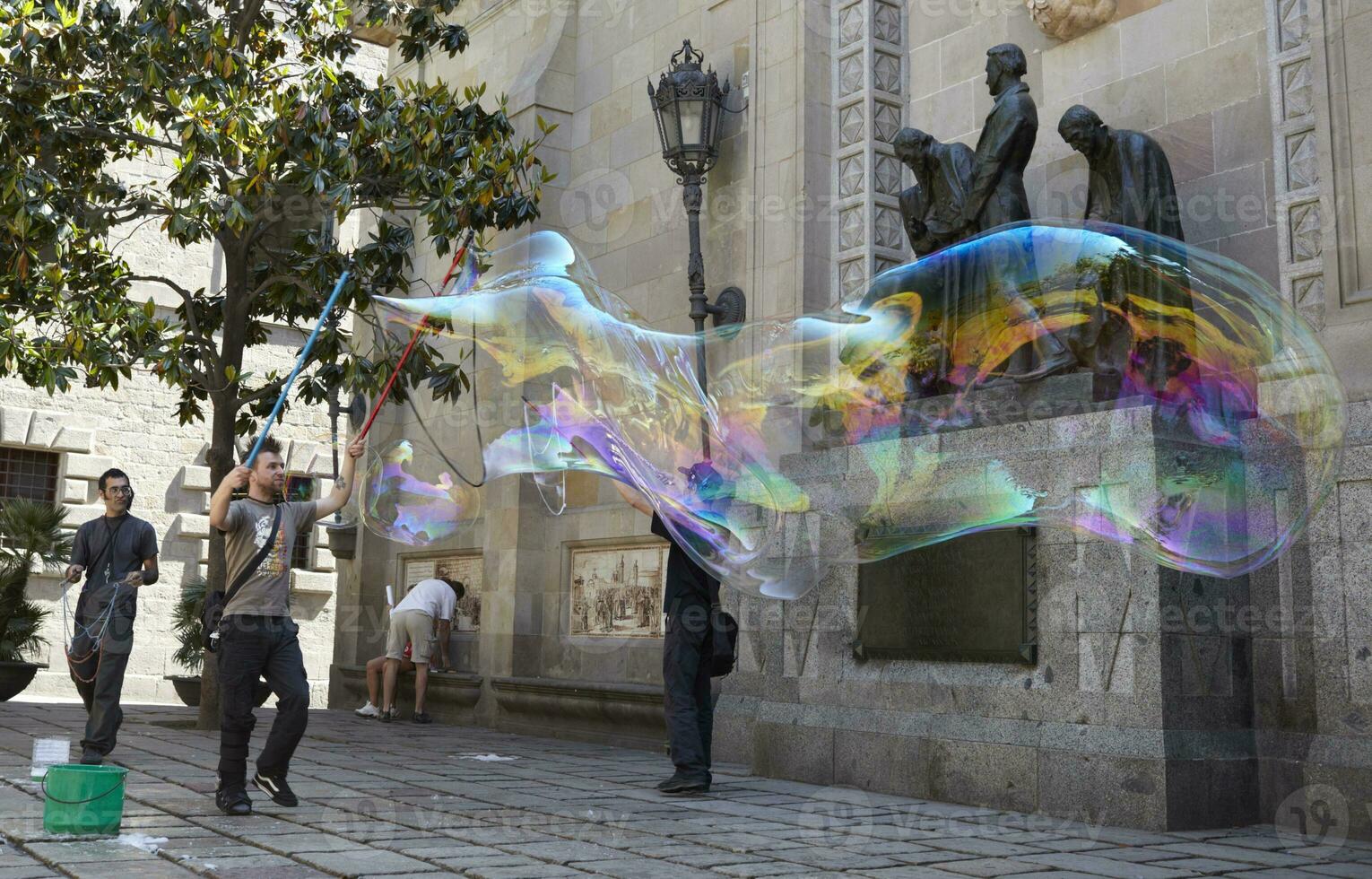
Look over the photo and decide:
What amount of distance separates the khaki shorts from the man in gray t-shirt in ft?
26.0

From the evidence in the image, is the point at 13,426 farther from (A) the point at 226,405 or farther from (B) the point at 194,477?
(A) the point at 226,405

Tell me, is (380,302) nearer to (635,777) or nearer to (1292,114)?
(635,777)

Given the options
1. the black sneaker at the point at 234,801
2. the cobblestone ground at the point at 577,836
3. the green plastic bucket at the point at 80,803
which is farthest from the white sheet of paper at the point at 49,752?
the green plastic bucket at the point at 80,803

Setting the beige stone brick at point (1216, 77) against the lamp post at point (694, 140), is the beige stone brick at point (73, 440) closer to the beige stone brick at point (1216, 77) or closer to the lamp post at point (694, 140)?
the lamp post at point (694, 140)

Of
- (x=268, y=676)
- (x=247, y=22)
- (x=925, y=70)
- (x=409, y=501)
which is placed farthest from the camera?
(x=247, y=22)

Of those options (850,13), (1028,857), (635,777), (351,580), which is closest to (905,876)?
(1028,857)

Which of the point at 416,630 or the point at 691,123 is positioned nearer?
the point at 691,123

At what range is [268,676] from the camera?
7820 mm

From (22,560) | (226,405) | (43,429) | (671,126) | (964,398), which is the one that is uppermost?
(671,126)

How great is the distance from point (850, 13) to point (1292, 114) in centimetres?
484

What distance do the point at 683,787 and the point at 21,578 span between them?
1205cm

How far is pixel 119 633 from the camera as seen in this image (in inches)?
372

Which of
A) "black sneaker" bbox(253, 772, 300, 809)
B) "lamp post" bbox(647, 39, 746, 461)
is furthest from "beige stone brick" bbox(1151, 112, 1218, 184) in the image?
"black sneaker" bbox(253, 772, 300, 809)

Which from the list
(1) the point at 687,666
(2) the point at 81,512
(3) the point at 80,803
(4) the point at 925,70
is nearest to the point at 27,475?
(2) the point at 81,512
